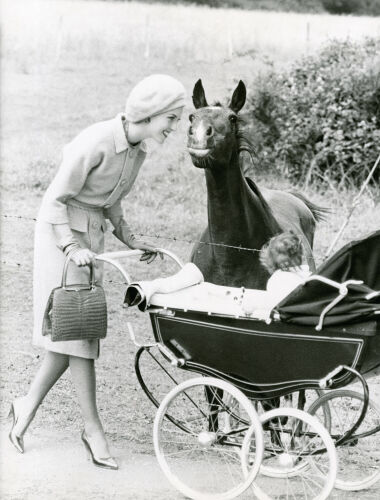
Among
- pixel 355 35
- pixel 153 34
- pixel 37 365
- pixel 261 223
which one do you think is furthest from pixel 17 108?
pixel 261 223

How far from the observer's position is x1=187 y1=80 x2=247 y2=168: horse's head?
18.8 ft

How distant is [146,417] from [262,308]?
1.87 meters

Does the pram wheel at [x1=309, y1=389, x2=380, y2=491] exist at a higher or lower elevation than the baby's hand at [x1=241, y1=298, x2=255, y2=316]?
lower

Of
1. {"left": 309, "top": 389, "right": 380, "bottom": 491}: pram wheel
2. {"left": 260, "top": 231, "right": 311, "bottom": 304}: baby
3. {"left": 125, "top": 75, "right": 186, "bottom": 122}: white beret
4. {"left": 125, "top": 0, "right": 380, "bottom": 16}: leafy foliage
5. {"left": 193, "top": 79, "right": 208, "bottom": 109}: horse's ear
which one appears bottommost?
{"left": 309, "top": 389, "right": 380, "bottom": 491}: pram wheel

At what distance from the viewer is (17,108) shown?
13805 mm

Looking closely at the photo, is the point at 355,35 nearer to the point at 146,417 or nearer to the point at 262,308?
the point at 146,417

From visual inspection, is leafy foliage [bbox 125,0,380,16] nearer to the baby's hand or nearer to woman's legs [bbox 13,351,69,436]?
woman's legs [bbox 13,351,69,436]

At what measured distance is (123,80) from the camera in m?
14.2

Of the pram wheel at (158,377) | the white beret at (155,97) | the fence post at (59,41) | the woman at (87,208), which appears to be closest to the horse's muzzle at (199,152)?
the woman at (87,208)

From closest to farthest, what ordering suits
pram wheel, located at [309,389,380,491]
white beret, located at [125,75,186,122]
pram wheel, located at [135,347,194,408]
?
pram wheel, located at [309,389,380,491]
white beret, located at [125,75,186,122]
pram wheel, located at [135,347,194,408]

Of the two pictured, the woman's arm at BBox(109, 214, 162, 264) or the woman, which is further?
the woman's arm at BBox(109, 214, 162, 264)

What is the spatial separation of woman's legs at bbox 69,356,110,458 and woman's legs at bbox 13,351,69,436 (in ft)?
0.24

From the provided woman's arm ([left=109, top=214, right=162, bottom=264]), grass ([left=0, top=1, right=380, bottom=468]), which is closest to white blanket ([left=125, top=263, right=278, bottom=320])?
woman's arm ([left=109, top=214, right=162, bottom=264])

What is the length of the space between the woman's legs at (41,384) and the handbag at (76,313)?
274 mm
